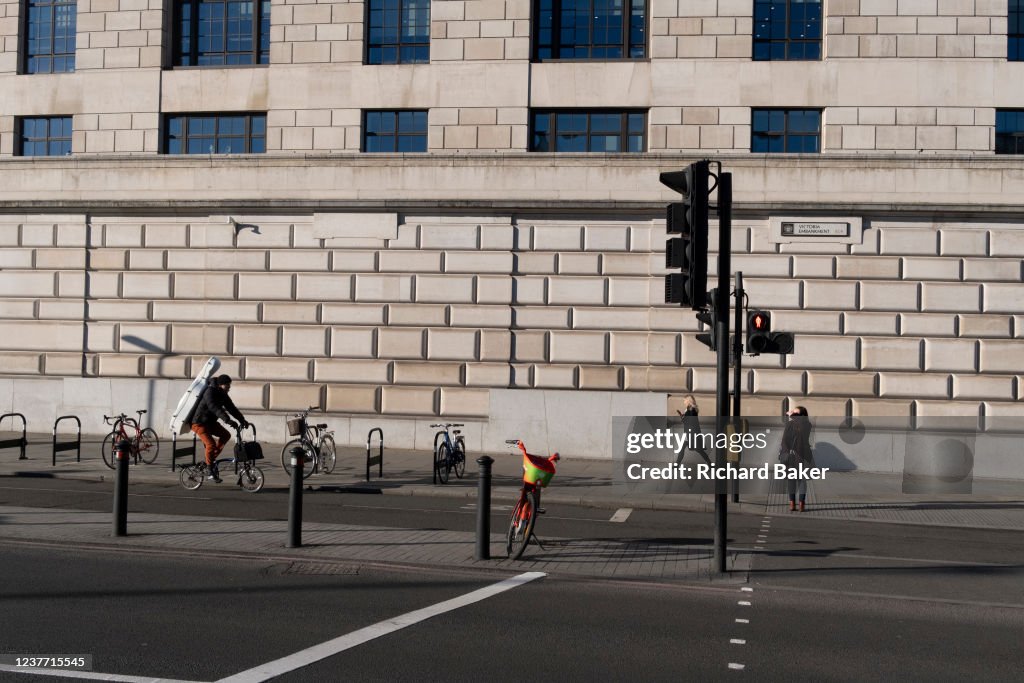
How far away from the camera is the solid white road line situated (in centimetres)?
635

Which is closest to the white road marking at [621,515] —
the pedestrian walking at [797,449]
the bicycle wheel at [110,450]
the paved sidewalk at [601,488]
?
the paved sidewalk at [601,488]

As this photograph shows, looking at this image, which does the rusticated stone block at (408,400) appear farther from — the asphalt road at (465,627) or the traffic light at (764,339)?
the asphalt road at (465,627)

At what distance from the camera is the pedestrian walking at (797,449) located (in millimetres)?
16016

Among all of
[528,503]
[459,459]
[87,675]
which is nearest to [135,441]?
[459,459]

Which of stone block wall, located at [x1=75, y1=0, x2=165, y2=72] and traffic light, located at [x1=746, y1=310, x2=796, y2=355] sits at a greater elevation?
stone block wall, located at [x1=75, y1=0, x2=165, y2=72]

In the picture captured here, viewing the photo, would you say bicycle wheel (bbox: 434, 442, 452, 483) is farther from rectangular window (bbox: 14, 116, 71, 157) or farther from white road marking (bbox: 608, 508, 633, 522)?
rectangular window (bbox: 14, 116, 71, 157)

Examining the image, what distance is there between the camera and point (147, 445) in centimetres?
1923

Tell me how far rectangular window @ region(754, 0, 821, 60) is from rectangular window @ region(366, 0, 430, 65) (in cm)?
799

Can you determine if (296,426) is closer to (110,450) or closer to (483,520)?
(110,450)

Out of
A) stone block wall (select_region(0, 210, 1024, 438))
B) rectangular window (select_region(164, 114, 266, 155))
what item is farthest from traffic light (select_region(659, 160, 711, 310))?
rectangular window (select_region(164, 114, 266, 155))

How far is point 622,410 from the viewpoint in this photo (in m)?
21.9

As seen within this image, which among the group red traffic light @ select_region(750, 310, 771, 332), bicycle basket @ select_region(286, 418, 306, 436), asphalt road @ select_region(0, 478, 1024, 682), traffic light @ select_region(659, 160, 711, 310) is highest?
traffic light @ select_region(659, 160, 711, 310)

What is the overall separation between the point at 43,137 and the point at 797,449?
20.5 metres

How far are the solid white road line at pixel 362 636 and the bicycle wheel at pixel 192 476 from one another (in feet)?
27.4
